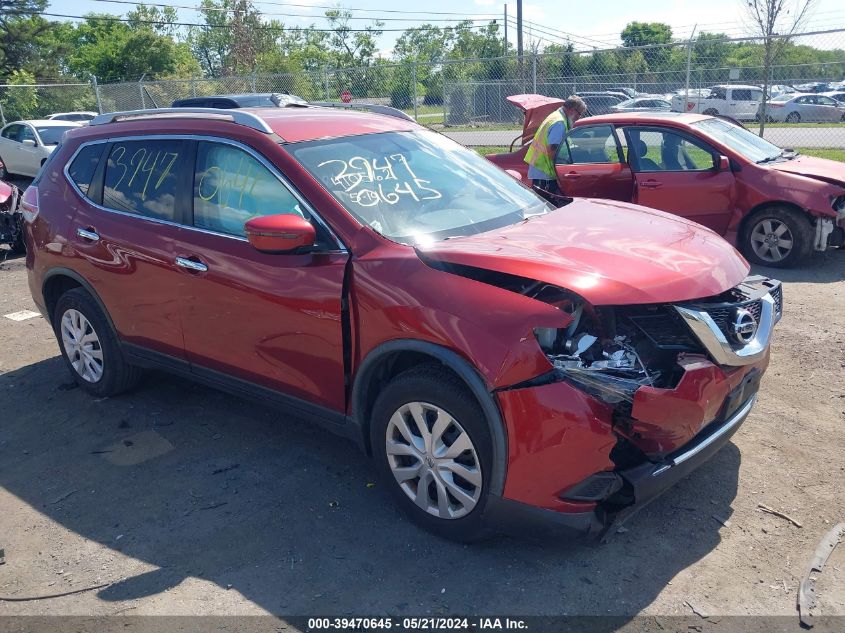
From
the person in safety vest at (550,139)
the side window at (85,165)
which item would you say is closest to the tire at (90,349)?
the side window at (85,165)

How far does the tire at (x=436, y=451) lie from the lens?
10.6ft

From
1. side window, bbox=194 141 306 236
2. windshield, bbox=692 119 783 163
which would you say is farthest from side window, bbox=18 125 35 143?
side window, bbox=194 141 306 236

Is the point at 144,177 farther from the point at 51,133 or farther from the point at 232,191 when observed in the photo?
the point at 51,133

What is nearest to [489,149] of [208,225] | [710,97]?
[710,97]

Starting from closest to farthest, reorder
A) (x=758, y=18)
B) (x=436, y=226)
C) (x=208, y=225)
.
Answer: (x=436, y=226)
(x=208, y=225)
(x=758, y=18)

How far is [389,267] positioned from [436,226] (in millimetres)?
498

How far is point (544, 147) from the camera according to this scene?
27.6 ft

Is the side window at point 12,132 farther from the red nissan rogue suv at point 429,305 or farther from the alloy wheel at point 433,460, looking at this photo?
the alloy wheel at point 433,460

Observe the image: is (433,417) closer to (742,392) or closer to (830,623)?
(742,392)

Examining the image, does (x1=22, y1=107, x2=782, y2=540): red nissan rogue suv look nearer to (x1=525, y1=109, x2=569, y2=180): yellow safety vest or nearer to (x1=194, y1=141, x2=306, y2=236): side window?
(x1=194, y1=141, x2=306, y2=236): side window

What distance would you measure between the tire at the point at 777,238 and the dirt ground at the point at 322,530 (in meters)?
2.78

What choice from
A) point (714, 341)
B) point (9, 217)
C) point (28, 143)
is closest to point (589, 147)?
point (714, 341)

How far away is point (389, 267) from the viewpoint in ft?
11.4

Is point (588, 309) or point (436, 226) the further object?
point (436, 226)
